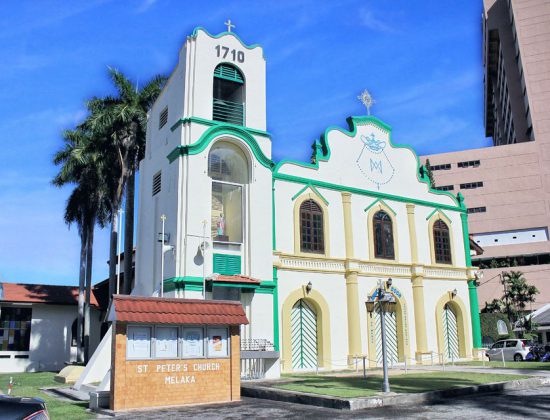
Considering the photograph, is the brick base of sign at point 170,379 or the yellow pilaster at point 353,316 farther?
the yellow pilaster at point 353,316

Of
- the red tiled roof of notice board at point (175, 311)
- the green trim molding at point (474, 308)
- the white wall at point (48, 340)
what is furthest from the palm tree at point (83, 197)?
the green trim molding at point (474, 308)

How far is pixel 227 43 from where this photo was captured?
2400cm

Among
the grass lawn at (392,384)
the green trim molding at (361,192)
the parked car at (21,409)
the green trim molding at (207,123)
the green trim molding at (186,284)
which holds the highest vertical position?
the green trim molding at (207,123)

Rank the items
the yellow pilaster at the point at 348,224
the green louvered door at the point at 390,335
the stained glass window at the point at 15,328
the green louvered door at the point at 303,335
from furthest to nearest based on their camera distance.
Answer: the stained glass window at the point at 15,328 < the green louvered door at the point at 390,335 < the yellow pilaster at the point at 348,224 < the green louvered door at the point at 303,335

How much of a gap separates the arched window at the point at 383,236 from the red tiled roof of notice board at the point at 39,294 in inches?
739

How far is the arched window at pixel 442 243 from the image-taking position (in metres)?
29.6

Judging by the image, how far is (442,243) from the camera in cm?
2986

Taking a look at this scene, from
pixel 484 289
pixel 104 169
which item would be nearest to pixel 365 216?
pixel 104 169

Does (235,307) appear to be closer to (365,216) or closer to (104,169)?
(365,216)

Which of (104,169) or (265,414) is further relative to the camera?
(104,169)

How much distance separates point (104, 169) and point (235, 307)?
709 inches

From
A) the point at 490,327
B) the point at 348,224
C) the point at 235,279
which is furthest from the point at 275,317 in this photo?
the point at 490,327

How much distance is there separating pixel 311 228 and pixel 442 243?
868 cm

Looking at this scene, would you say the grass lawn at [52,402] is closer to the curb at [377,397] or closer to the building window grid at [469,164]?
the curb at [377,397]
